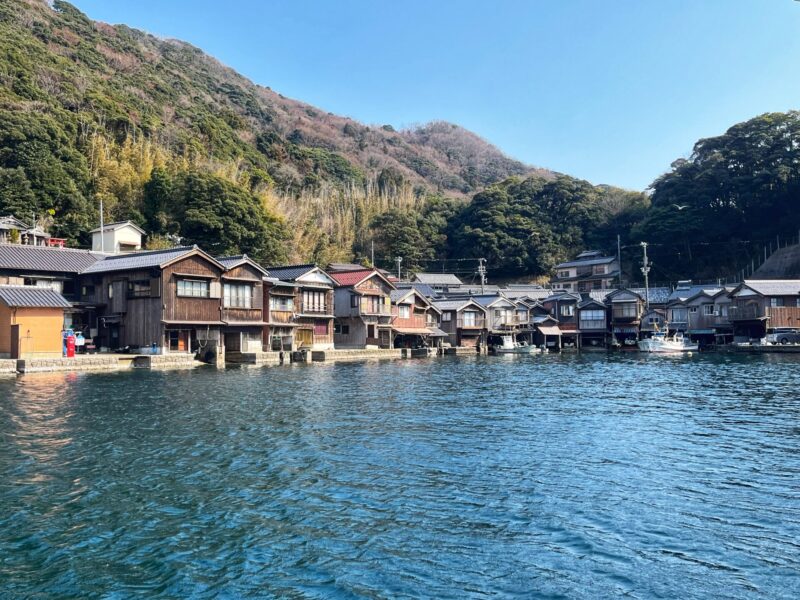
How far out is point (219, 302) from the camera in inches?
1551

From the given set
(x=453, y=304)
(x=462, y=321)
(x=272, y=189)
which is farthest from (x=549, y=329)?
(x=272, y=189)

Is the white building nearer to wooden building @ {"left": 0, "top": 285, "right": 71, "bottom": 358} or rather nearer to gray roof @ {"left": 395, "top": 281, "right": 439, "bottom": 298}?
wooden building @ {"left": 0, "top": 285, "right": 71, "bottom": 358}

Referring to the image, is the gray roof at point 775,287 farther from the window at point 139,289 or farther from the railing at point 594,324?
the window at point 139,289

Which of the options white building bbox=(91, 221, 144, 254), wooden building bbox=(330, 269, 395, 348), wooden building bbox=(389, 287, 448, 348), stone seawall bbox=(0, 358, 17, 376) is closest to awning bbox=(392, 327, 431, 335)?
wooden building bbox=(389, 287, 448, 348)

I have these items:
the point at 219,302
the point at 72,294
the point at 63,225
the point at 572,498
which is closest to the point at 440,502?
the point at 572,498

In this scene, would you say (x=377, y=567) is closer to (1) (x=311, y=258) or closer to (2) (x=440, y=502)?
(2) (x=440, y=502)

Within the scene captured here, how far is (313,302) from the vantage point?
47.9 meters

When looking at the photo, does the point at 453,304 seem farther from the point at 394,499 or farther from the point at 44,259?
the point at 394,499

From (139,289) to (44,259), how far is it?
6.97 metres

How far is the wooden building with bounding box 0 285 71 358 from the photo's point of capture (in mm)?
31609

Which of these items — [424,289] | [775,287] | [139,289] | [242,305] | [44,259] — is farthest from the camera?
[424,289]

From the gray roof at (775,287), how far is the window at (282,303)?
137ft

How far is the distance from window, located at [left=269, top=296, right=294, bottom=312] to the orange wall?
1448 cm

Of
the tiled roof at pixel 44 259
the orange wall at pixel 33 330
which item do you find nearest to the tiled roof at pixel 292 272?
the tiled roof at pixel 44 259
